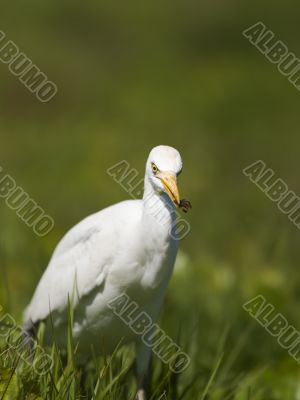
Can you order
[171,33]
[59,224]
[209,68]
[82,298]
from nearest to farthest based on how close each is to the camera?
[82,298]
[59,224]
[209,68]
[171,33]

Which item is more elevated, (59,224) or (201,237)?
(201,237)

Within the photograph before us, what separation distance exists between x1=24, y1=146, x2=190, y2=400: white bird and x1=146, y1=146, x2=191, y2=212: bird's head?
0.02 meters

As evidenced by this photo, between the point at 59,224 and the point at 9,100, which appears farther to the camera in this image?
the point at 9,100

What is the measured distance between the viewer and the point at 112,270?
4.19 metres

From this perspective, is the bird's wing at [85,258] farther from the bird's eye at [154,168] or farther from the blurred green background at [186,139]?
the bird's eye at [154,168]

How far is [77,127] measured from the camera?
1216 cm

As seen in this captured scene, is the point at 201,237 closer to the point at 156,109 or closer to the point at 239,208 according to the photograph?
the point at 239,208

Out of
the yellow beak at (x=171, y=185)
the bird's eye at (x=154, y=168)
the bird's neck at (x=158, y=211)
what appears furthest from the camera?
the bird's neck at (x=158, y=211)

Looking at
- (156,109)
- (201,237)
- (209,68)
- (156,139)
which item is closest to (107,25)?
(209,68)

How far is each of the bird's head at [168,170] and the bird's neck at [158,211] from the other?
0.19 meters

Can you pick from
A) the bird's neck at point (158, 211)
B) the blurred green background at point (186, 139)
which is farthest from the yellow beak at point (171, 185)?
the blurred green background at point (186, 139)

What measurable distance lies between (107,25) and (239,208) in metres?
8.55

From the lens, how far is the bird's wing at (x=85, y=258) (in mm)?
4215

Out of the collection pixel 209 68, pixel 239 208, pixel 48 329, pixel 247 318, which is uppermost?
pixel 209 68
